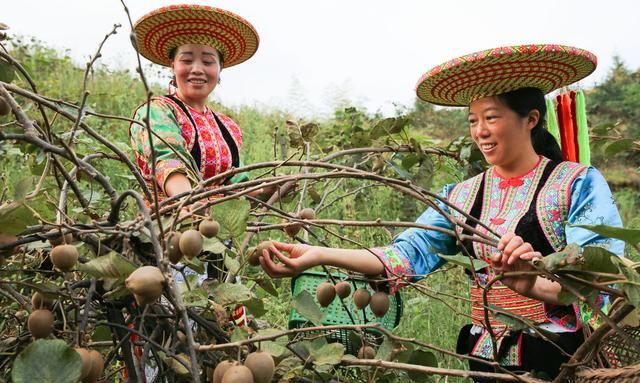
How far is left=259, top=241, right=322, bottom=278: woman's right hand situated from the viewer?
1.18 meters

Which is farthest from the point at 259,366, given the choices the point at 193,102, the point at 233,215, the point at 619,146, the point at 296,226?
the point at 619,146

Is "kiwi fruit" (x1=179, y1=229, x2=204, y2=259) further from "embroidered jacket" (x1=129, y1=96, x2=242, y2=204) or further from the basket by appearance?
"embroidered jacket" (x1=129, y1=96, x2=242, y2=204)

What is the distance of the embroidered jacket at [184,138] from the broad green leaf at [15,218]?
2.37 feet

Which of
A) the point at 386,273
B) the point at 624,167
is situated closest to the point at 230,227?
the point at 386,273

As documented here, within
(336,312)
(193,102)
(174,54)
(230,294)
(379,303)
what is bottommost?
(336,312)

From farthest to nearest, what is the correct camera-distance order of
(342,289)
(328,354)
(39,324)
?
(342,289) < (328,354) < (39,324)

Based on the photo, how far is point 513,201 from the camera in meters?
1.47

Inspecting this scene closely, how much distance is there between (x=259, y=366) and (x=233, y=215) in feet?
0.88

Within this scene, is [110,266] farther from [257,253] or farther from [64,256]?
[257,253]

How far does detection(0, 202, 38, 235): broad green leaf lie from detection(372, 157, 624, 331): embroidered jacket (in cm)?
69

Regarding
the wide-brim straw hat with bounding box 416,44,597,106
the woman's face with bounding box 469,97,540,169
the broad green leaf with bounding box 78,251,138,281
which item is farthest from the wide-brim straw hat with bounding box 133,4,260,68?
the broad green leaf with bounding box 78,251,138,281

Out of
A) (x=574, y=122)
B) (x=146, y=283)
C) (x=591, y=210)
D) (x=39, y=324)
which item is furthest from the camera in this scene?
(x=574, y=122)

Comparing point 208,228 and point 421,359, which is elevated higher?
point 208,228

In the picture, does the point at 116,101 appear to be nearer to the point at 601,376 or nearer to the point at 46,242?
the point at 46,242
